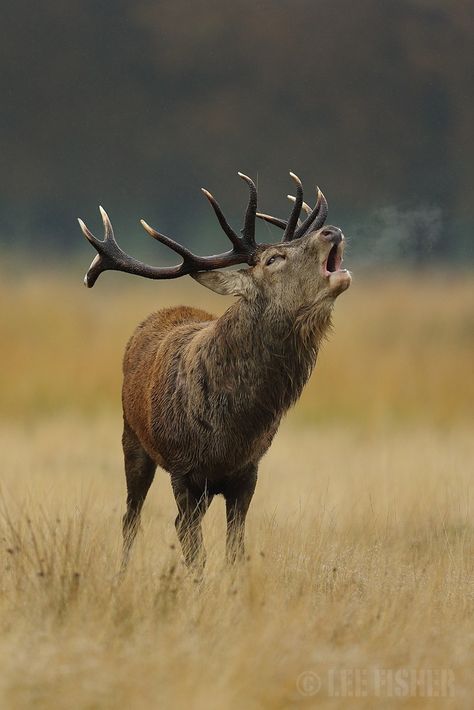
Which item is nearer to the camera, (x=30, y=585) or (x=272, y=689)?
(x=272, y=689)

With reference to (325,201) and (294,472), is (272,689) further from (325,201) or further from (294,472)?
(294,472)

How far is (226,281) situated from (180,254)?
15.7 inches

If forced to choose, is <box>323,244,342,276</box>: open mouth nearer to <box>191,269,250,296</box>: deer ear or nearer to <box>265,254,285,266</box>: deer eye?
<box>265,254,285,266</box>: deer eye

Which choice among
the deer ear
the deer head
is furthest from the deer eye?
the deer ear

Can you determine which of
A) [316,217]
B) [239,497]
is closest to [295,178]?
[316,217]

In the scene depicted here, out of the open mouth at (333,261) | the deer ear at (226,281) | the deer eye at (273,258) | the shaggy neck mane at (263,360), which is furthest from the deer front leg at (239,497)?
the open mouth at (333,261)

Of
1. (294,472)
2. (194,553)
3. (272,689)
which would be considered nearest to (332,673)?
(272,689)

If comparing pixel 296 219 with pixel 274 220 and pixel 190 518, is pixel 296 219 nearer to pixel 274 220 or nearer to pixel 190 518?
pixel 274 220

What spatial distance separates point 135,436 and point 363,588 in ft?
8.29

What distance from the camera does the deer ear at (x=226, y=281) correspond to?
7519mm

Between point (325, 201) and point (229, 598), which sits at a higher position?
point (325, 201)

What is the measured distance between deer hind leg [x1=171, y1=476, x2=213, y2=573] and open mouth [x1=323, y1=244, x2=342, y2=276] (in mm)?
1605

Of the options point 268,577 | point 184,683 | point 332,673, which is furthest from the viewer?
point 268,577

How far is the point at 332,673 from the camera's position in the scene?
17.0ft
